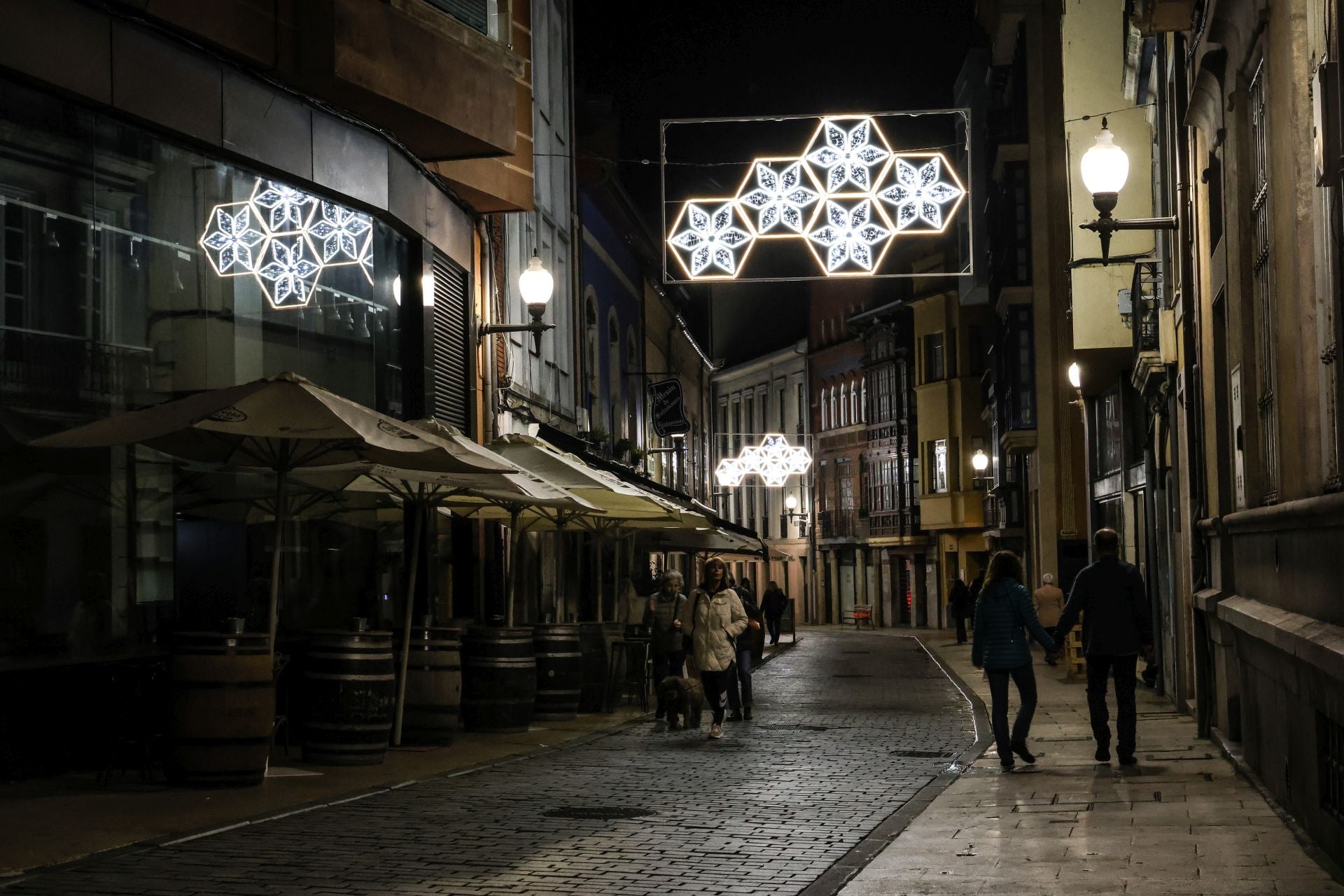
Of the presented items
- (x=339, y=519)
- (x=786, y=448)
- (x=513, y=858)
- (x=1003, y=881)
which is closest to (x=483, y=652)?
(x=339, y=519)

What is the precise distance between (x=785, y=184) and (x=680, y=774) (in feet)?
20.3

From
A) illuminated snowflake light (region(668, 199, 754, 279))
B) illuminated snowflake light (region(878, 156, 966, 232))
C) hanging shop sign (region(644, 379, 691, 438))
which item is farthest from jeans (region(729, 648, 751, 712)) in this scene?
hanging shop sign (region(644, 379, 691, 438))

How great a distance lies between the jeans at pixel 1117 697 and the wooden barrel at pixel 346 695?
513cm

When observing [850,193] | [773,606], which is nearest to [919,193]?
[850,193]

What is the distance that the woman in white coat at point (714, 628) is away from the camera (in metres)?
16.4

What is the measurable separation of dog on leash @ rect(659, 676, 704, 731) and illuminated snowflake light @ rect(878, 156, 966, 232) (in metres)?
4.73

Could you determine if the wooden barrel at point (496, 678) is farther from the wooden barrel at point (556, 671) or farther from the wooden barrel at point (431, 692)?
the wooden barrel at point (556, 671)

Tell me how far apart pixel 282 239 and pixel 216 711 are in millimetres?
5827

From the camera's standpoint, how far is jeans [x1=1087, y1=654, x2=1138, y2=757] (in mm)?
12664

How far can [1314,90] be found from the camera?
25.1 ft

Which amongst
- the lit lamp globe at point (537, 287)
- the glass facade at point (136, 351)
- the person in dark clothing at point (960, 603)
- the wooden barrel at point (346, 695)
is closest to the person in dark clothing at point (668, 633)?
the lit lamp globe at point (537, 287)

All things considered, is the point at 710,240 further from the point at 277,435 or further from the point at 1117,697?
the point at 277,435

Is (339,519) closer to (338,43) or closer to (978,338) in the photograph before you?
(338,43)

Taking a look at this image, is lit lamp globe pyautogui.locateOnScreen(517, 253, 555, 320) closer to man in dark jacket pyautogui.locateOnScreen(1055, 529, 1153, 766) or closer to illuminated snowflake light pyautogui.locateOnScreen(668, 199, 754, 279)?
illuminated snowflake light pyautogui.locateOnScreen(668, 199, 754, 279)
